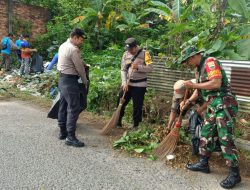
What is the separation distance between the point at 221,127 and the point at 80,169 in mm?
1955

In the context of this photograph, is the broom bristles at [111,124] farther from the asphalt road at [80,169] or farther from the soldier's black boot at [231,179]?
the soldier's black boot at [231,179]

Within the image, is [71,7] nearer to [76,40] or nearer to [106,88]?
[106,88]

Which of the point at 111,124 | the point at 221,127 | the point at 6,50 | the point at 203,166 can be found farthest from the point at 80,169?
the point at 6,50

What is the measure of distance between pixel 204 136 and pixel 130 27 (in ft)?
30.6

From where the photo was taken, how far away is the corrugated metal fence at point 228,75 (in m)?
6.41

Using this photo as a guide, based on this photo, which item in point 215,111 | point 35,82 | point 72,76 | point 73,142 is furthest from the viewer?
point 35,82

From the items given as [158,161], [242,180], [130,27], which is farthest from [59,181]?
[130,27]

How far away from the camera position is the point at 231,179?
14.0 feet

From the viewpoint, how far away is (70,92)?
5.68 metres

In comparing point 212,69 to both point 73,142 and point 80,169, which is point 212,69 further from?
point 73,142

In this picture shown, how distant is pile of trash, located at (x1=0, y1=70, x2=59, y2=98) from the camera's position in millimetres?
10133

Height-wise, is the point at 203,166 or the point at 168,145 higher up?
the point at 168,145

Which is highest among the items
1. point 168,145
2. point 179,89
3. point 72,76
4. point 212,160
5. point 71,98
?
point 72,76

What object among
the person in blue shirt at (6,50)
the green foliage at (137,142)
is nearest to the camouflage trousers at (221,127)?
the green foliage at (137,142)
